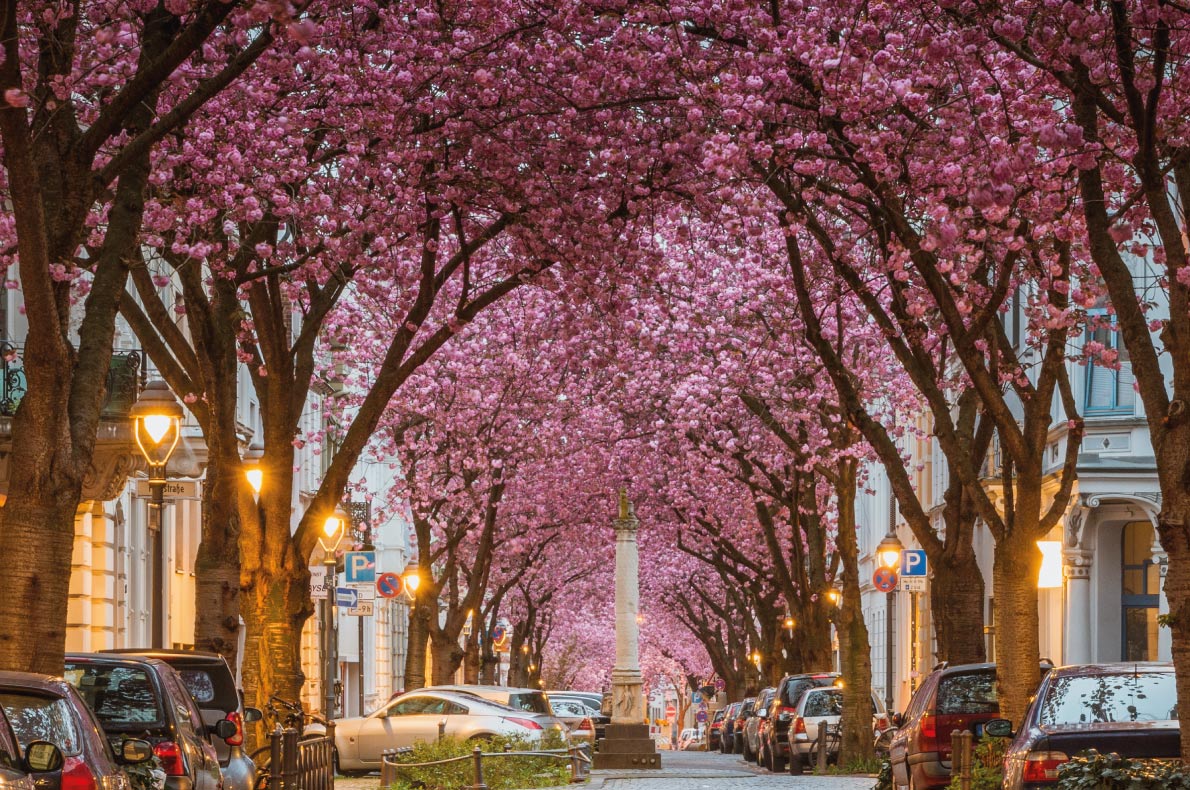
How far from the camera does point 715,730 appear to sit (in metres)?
68.9

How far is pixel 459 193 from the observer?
1948cm

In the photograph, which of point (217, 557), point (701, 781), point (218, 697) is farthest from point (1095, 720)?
point (701, 781)

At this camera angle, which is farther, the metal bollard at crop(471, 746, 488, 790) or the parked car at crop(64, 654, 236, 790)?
the metal bollard at crop(471, 746, 488, 790)

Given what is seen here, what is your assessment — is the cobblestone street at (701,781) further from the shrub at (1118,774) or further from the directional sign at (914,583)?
the shrub at (1118,774)

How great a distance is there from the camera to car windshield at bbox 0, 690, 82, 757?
9.66 metres

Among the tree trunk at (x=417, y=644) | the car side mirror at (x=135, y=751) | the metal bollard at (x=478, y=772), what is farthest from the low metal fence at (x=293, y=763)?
the tree trunk at (x=417, y=644)

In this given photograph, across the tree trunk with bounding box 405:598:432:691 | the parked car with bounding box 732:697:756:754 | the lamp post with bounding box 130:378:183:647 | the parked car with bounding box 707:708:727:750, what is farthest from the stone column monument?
the parked car with bounding box 707:708:727:750

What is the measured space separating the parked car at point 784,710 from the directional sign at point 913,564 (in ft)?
10.7

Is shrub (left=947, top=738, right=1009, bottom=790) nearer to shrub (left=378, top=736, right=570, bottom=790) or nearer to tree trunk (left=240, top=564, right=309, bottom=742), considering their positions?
tree trunk (left=240, top=564, right=309, bottom=742)

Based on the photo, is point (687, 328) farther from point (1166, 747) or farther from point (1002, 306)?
point (1166, 747)

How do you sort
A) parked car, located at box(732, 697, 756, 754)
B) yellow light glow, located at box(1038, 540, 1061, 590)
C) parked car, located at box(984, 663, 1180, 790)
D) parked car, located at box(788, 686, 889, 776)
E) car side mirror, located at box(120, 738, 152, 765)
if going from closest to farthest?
car side mirror, located at box(120, 738, 152, 765) → parked car, located at box(984, 663, 1180, 790) → yellow light glow, located at box(1038, 540, 1061, 590) → parked car, located at box(788, 686, 889, 776) → parked car, located at box(732, 697, 756, 754)

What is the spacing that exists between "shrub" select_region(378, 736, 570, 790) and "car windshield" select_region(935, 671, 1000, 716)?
754 centimetres

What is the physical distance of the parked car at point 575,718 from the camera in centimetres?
3516

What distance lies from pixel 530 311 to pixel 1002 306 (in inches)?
669
